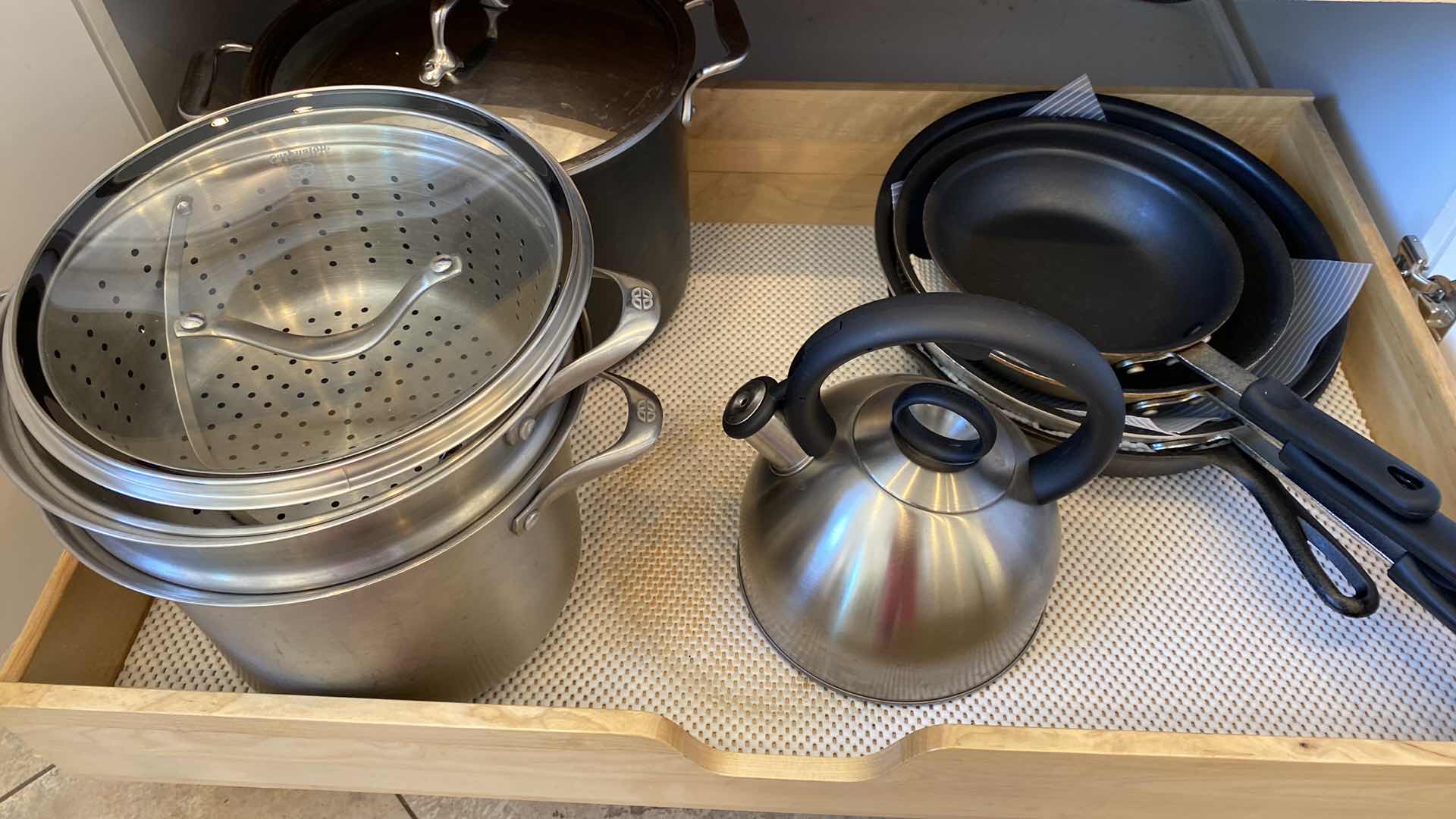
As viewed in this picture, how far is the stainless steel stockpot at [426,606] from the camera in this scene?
45cm

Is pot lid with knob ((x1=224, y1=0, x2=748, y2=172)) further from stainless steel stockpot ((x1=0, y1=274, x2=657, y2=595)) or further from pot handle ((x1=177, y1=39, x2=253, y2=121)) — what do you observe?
stainless steel stockpot ((x1=0, y1=274, x2=657, y2=595))

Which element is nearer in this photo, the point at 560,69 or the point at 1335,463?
the point at 1335,463

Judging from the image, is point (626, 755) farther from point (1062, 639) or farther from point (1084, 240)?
point (1084, 240)

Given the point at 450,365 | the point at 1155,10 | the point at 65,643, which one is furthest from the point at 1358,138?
the point at 65,643

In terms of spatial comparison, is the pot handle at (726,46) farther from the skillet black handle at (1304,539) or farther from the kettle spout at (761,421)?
the skillet black handle at (1304,539)

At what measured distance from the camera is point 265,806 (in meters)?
0.69

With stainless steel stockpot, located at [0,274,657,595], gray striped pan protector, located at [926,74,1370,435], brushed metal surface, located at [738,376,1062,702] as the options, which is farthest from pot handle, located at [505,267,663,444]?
gray striped pan protector, located at [926,74,1370,435]

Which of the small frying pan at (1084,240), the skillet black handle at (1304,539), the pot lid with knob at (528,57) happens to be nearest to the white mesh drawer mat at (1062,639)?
the skillet black handle at (1304,539)

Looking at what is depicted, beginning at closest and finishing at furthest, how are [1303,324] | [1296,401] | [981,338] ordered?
[981,338] < [1296,401] < [1303,324]

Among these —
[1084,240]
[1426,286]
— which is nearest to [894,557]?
[1084,240]

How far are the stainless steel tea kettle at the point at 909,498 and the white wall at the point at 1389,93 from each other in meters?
0.43

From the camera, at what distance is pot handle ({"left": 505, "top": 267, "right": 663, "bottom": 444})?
0.44 meters

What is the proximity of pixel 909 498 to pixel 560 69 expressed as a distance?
13.9 inches

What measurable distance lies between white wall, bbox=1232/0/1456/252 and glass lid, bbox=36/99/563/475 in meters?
0.65
